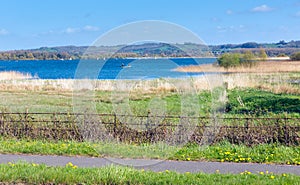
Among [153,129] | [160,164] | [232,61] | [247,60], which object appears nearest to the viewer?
[160,164]

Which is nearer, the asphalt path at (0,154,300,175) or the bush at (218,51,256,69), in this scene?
the asphalt path at (0,154,300,175)

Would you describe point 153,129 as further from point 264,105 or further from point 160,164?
point 264,105

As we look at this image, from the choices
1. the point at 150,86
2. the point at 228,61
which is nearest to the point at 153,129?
the point at 150,86

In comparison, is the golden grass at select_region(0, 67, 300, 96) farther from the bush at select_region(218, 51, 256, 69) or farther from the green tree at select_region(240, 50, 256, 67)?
the green tree at select_region(240, 50, 256, 67)

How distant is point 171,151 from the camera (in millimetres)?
9086

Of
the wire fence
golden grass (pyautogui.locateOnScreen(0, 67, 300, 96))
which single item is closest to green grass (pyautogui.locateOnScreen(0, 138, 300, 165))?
the wire fence

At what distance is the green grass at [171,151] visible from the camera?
8.63 m

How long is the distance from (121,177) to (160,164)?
1741 mm

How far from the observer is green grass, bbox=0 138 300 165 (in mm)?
8633

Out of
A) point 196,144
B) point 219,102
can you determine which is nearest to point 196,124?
point 196,144

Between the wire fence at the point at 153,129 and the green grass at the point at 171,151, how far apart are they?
36 centimetres

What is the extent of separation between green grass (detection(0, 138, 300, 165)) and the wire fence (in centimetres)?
36

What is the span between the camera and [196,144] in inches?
391

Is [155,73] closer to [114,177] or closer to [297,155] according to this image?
[297,155]
